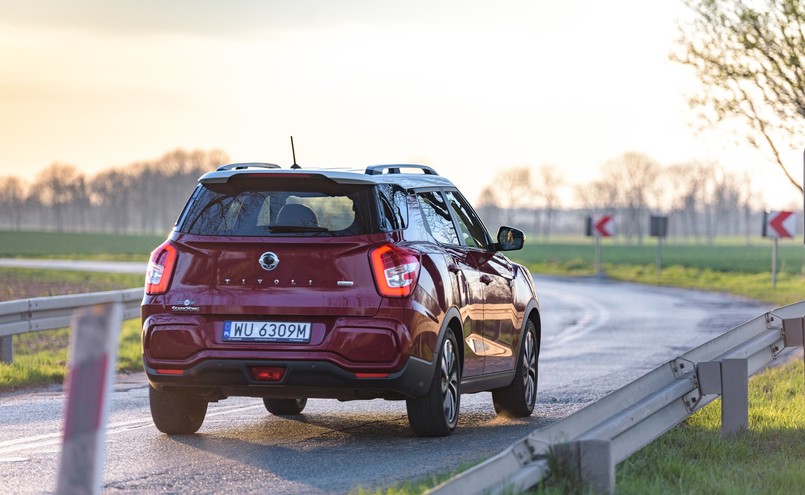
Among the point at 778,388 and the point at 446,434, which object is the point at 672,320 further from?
the point at 446,434

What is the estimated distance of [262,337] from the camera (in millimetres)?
8305

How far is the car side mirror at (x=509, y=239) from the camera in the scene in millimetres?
10273

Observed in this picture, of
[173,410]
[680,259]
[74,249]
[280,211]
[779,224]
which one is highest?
[280,211]

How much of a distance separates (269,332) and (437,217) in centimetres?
173

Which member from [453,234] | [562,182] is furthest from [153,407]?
[562,182]

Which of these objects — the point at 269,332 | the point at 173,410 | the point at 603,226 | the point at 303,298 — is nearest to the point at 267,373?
the point at 269,332

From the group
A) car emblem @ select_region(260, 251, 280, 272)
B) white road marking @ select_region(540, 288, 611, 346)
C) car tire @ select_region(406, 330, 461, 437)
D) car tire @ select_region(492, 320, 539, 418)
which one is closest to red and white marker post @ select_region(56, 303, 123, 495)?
car emblem @ select_region(260, 251, 280, 272)

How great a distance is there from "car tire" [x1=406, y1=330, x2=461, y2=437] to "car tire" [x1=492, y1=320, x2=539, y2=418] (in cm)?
136

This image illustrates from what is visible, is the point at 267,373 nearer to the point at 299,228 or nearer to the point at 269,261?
the point at 269,261

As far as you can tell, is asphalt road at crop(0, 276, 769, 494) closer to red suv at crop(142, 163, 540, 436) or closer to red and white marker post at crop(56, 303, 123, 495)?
red suv at crop(142, 163, 540, 436)

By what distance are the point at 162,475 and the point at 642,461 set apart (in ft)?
8.37

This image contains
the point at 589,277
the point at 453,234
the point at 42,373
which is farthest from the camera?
the point at 589,277

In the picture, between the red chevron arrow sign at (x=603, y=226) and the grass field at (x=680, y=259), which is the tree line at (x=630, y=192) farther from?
the red chevron arrow sign at (x=603, y=226)

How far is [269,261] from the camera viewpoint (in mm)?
8375
